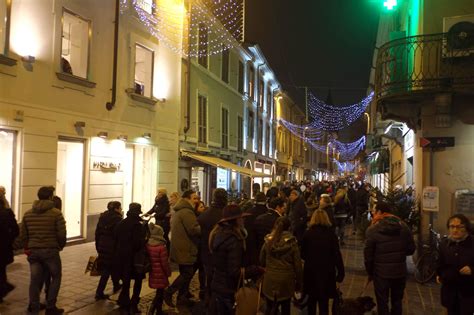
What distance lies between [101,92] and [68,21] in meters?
2.03

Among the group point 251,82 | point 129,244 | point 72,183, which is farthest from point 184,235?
point 251,82

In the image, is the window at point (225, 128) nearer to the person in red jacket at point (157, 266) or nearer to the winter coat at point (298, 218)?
the winter coat at point (298, 218)

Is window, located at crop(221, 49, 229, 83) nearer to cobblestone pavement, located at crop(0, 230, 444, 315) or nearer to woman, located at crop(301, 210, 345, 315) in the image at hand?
cobblestone pavement, located at crop(0, 230, 444, 315)

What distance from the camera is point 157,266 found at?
6363mm

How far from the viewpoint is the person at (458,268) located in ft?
15.1

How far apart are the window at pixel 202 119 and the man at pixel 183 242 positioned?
40.5 feet

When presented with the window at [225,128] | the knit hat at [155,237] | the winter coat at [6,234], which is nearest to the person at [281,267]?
the knit hat at [155,237]

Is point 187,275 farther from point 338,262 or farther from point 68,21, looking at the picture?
point 68,21

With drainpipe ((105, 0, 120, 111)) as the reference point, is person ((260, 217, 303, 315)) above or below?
below

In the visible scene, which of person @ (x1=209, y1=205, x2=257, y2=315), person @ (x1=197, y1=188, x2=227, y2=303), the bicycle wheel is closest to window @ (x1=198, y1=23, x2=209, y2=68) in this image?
the bicycle wheel

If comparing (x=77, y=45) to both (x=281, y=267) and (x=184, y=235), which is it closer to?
(x=184, y=235)

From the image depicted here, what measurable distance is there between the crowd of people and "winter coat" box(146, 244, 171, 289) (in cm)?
1

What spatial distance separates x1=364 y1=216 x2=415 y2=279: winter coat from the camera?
5719 millimetres

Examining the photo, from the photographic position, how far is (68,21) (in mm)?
11695
